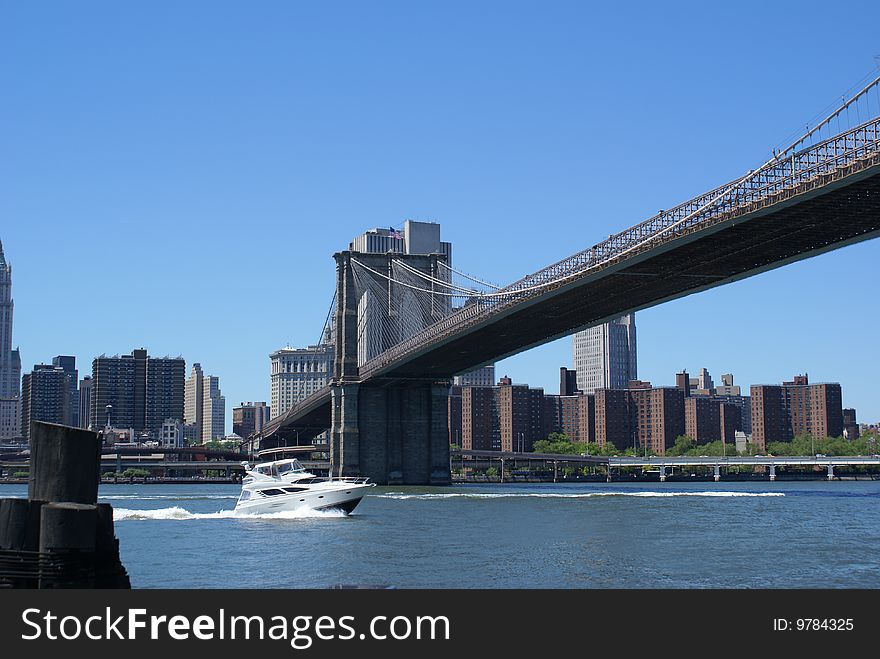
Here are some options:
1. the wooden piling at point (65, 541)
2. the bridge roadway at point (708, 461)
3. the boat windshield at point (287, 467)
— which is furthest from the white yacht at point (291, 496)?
the bridge roadway at point (708, 461)

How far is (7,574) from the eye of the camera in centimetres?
1416

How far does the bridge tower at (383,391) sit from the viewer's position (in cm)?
9569

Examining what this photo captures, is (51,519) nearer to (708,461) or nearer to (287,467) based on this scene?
(287,467)

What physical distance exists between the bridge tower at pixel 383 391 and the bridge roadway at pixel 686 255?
8.71 metres

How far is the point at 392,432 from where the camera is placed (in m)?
97.4

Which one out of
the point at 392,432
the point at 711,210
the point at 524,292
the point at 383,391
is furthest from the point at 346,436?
the point at 711,210

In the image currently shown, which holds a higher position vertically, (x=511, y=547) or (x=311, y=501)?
(x=311, y=501)

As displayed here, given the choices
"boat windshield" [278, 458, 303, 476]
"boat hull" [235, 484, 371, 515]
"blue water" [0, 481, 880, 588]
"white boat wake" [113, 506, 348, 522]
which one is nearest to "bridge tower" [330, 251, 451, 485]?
"blue water" [0, 481, 880, 588]

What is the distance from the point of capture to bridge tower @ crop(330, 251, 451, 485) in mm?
95688

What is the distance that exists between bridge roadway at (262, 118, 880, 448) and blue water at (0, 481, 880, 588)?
1143 cm

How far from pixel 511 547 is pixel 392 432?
61738 millimetres

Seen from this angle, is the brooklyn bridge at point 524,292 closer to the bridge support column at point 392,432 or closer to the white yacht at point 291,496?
the bridge support column at point 392,432

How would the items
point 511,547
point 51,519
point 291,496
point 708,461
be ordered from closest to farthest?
point 51,519
point 511,547
point 291,496
point 708,461
